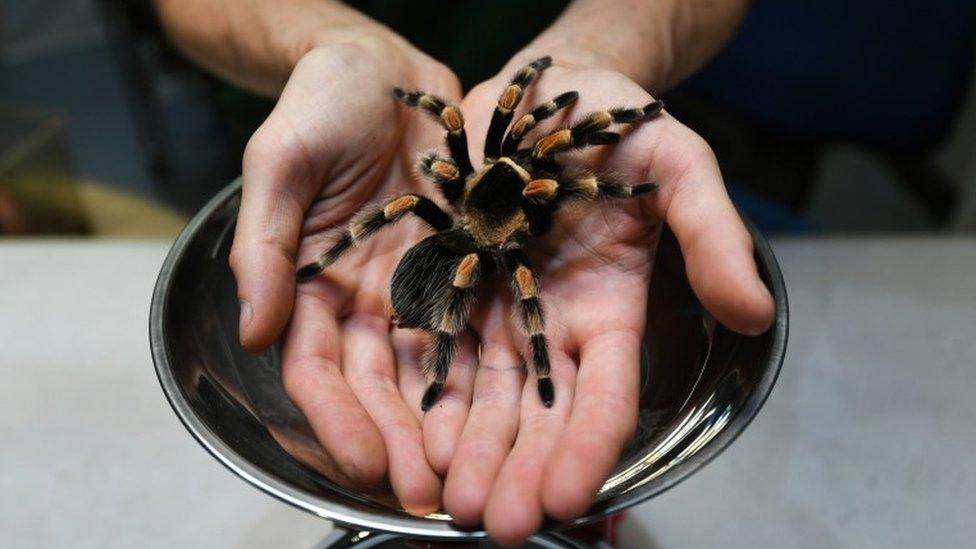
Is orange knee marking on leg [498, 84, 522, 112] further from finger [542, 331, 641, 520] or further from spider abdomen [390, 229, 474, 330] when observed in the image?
finger [542, 331, 641, 520]

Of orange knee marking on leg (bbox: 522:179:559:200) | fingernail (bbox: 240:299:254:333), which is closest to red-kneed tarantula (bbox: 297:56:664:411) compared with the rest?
orange knee marking on leg (bbox: 522:179:559:200)

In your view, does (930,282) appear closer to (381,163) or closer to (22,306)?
(381,163)

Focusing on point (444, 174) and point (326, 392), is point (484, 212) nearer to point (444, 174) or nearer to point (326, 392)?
point (444, 174)

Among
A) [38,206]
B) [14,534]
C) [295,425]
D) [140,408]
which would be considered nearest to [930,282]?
[295,425]

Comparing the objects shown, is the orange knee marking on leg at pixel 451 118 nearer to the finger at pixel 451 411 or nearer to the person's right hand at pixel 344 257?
the person's right hand at pixel 344 257

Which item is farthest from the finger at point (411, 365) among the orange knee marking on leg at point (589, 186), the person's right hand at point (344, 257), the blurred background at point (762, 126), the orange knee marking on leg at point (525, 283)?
the blurred background at point (762, 126)

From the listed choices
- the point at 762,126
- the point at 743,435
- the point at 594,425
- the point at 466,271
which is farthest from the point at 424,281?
the point at 762,126
